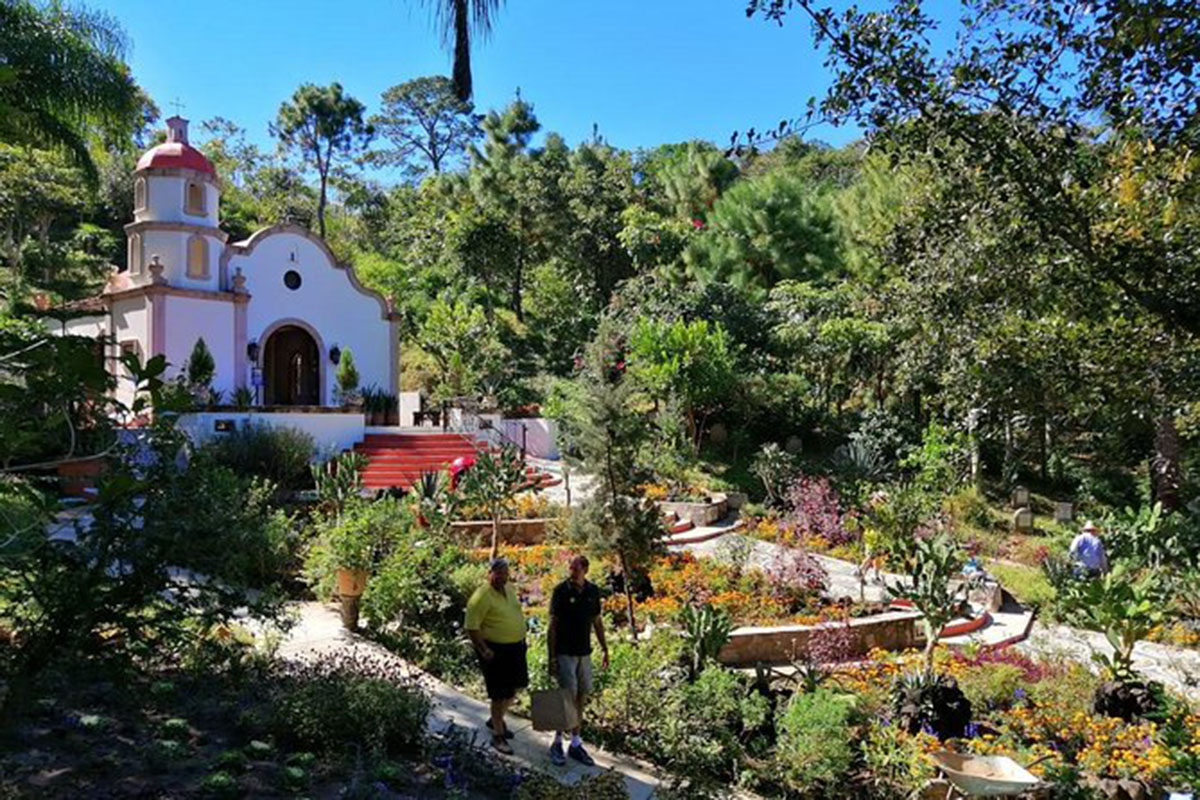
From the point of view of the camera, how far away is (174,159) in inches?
757

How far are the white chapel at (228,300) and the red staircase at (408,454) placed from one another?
9.72 feet

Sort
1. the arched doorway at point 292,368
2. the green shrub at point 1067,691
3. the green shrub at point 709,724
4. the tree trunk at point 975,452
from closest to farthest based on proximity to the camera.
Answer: the green shrub at point 709,724 < the green shrub at point 1067,691 < the tree trunk at point 975,452 < the arched doorway at point 292,368

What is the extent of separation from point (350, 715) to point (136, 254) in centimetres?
1729

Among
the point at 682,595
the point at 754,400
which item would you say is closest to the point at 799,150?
the point at 754,400

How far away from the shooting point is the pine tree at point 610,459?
8.79m

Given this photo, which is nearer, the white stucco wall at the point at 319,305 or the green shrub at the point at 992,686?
the green shrub at the point at 992,686

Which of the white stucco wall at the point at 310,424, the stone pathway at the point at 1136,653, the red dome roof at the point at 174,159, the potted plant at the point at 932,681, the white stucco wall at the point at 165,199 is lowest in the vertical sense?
the stone pathway at the point at 1136,653

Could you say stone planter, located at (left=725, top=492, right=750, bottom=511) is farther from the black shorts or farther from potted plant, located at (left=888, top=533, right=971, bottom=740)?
the black shorts

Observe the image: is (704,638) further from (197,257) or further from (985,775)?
(197,257)

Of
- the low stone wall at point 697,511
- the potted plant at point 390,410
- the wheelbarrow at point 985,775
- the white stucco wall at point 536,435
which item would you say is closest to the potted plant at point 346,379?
the potted plant at point 390,410

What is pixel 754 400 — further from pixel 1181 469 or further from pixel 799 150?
pixel 799 150

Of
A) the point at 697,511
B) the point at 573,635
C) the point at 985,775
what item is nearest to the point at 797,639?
the point at 573,635

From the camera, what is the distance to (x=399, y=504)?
9852mm

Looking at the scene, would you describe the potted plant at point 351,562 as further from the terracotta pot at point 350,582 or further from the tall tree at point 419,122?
the tall tree at point 419,122
